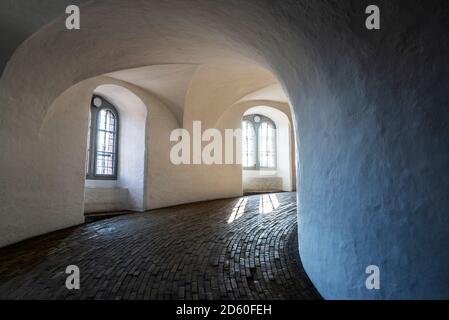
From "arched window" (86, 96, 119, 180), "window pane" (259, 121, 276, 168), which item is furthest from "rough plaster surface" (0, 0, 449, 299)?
"window pane" (259, 121, 276, 168)

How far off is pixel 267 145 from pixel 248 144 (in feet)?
3.64

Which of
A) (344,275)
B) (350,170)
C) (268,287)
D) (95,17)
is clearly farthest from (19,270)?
(350,170)

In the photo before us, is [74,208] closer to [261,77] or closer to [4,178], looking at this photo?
[4,178]

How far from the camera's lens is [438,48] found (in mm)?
1785

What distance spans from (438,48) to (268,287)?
2.82 m

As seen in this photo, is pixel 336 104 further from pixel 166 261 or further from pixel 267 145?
pixel 267 145

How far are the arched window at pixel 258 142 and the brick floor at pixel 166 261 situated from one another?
7.94m

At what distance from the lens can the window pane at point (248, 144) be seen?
48.7 feet

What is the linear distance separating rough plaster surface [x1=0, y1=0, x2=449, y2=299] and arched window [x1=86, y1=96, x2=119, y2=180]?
3.75 meters

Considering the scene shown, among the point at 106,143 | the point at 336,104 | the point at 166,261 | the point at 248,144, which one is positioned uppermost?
the point at 248,144

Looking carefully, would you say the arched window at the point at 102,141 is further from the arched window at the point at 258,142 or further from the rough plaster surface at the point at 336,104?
the arched window at the point at 258,142

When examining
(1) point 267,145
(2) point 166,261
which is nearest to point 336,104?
(2) point 166,261

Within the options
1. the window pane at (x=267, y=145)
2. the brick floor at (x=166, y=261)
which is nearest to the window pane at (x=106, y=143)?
the brick floor at (x=166, y=261)

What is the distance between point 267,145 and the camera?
15.4 m
